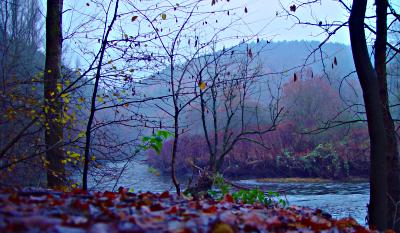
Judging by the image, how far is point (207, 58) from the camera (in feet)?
29.1

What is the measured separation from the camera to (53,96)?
626cm

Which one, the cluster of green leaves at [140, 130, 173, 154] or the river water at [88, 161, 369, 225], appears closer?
the cluster of green leaves at [140, 130, 173, 154]

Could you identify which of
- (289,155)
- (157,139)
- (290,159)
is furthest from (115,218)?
(289,155)

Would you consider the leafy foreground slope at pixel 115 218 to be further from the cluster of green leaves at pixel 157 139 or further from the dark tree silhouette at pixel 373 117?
the dark tree silhouette at pixel 373 117

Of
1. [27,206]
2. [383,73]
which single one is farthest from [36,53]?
[27,206]

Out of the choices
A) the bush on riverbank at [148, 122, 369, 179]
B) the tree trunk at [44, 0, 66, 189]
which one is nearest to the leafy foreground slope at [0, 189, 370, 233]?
the tree trunk at [44, 0, 66, 189]

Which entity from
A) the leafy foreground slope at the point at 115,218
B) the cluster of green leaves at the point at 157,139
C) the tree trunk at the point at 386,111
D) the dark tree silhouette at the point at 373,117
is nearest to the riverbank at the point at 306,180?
the tree trunk at the point at 386,111

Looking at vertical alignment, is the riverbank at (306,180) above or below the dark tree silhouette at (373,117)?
below

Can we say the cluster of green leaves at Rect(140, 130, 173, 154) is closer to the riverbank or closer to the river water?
the river water

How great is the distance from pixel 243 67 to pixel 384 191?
18.1ft

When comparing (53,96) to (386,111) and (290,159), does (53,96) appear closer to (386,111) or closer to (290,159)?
(386,111)

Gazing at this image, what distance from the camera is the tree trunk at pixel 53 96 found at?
6.14m

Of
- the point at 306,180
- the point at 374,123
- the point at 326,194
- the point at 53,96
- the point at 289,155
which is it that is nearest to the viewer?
the point at 374,123

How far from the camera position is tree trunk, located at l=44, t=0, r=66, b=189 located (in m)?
6.14
